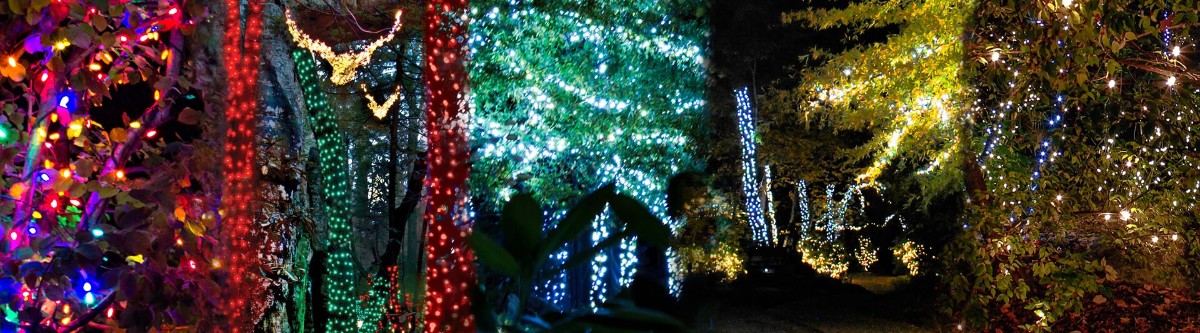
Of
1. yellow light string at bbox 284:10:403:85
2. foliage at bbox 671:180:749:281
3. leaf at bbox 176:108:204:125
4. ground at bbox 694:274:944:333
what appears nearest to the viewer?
leaf at bbox 176:108:204:125

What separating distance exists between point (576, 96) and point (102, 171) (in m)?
5.31

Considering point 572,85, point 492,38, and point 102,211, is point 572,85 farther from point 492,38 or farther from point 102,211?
point 102,211

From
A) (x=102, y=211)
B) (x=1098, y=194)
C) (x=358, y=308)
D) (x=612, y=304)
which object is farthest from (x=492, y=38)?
(x=612, y=304)

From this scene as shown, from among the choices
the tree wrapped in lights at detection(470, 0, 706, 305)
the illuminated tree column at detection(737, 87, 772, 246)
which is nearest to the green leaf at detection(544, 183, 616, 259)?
the tree wrapped in lights at detection(470, 0, 706, 305)

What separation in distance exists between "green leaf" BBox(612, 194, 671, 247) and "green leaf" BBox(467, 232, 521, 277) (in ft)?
0.43

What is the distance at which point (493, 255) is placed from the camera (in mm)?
937

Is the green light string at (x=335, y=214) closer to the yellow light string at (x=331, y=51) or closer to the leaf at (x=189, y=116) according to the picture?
the yellow light string at (x=331, y=51)

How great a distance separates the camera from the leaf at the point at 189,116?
235 centimetres

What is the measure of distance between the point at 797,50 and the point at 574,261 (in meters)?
15.4

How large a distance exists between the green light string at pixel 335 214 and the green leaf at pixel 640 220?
7666 mm

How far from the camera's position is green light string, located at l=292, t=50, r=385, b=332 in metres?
8.19

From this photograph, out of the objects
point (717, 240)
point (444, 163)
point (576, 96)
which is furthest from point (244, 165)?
point (717, 240)

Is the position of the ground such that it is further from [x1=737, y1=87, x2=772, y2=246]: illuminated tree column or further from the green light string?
the green light string

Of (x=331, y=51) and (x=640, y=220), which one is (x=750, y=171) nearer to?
(x=331, y=51)
